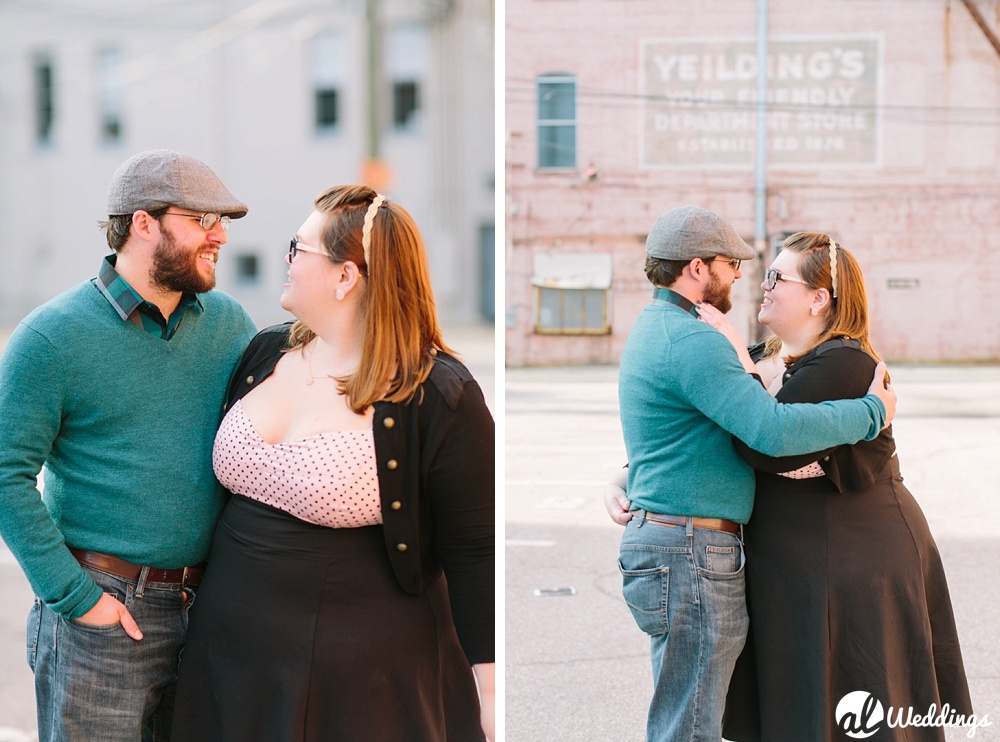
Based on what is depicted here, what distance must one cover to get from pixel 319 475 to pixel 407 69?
16124 mm

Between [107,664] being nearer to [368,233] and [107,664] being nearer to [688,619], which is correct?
[368,233]

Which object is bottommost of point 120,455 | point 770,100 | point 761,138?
point 120,455

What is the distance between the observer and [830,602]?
8.04ft

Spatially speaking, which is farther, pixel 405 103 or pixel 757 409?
pixel 405 103

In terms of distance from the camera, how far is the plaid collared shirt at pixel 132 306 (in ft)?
7.01

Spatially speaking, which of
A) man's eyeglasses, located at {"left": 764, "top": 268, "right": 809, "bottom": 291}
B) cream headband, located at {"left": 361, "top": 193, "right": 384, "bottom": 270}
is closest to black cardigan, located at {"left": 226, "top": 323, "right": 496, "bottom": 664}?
cream headband, located at {"left": 361, "top": 193, "right": 384, "bottom": 270}

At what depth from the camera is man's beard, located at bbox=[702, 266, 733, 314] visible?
2.47m

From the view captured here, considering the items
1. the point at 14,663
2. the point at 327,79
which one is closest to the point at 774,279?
the point at 14,663

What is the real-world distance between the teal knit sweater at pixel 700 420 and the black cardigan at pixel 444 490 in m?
0.49

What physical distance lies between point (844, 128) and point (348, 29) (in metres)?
8.49

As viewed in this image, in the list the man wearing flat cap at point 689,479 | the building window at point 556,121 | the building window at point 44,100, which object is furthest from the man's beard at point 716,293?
the building window at point 44,100

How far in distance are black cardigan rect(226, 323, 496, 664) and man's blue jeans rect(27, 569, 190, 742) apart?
47 cm

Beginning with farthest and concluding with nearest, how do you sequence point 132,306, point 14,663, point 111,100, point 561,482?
point 111,100, point 561,482, point 14,663, point 132,306

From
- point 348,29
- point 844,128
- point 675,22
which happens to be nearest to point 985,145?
point 844,128
